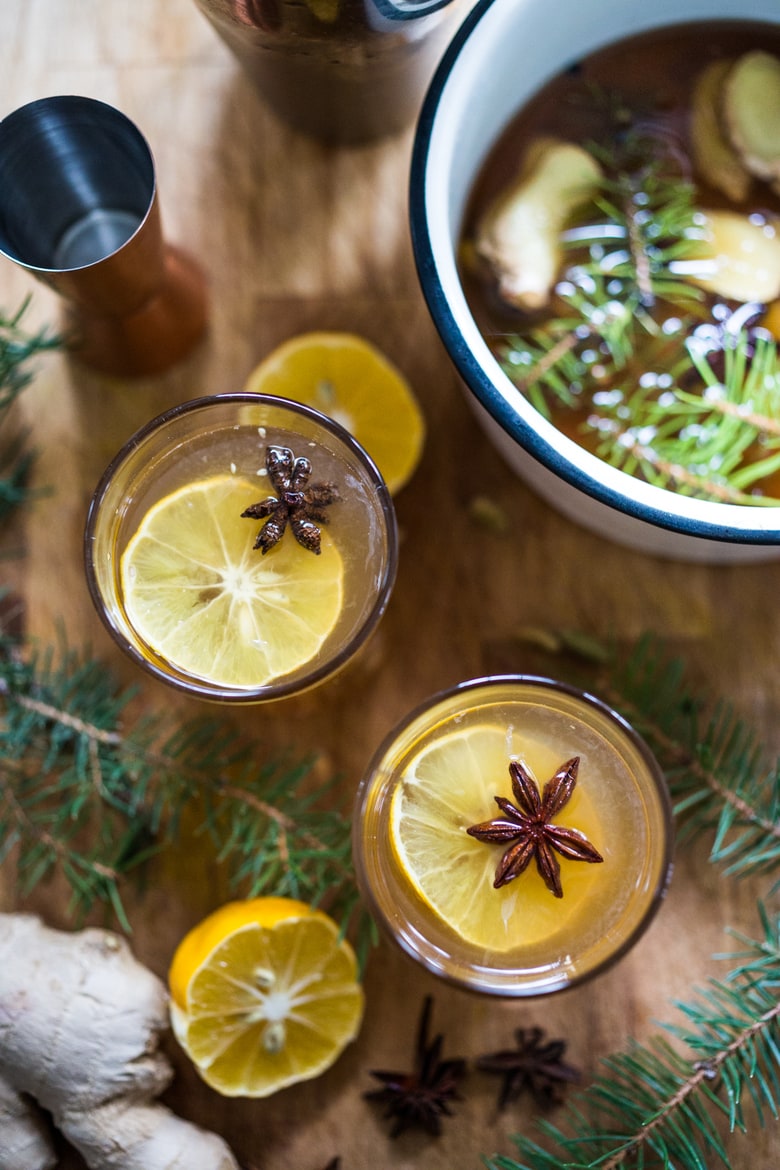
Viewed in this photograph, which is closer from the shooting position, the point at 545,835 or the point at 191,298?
the point at 545,835

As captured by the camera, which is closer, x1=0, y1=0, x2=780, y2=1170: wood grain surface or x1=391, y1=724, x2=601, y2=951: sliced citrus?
x1=391, y1=724, x2=601, y2=951: sliced citrus

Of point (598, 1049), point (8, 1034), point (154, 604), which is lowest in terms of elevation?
point (598, 1049)

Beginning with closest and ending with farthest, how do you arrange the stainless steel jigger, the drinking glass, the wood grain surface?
the drinking glass < the stainless steel jigger < the wood grain surface

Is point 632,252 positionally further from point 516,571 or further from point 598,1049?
point 598,1049

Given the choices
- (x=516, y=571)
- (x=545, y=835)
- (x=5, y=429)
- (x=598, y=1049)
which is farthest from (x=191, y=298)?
(x=598, y=1049)

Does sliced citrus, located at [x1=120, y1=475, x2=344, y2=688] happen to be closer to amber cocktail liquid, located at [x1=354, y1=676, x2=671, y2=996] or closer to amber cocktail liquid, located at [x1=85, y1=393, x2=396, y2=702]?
amber cocktail liquid, located at [x1=85, y1=393, x2=396, y2=702]

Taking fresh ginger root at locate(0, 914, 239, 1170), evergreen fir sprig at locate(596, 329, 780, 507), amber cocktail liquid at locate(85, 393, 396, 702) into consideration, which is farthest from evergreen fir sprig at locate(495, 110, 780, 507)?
fresh ginger root at locate(0, 914, 239, 1170)

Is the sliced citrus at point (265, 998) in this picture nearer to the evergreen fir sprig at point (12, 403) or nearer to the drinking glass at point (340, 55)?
the evergreen fir sprig at point (12, 403)
